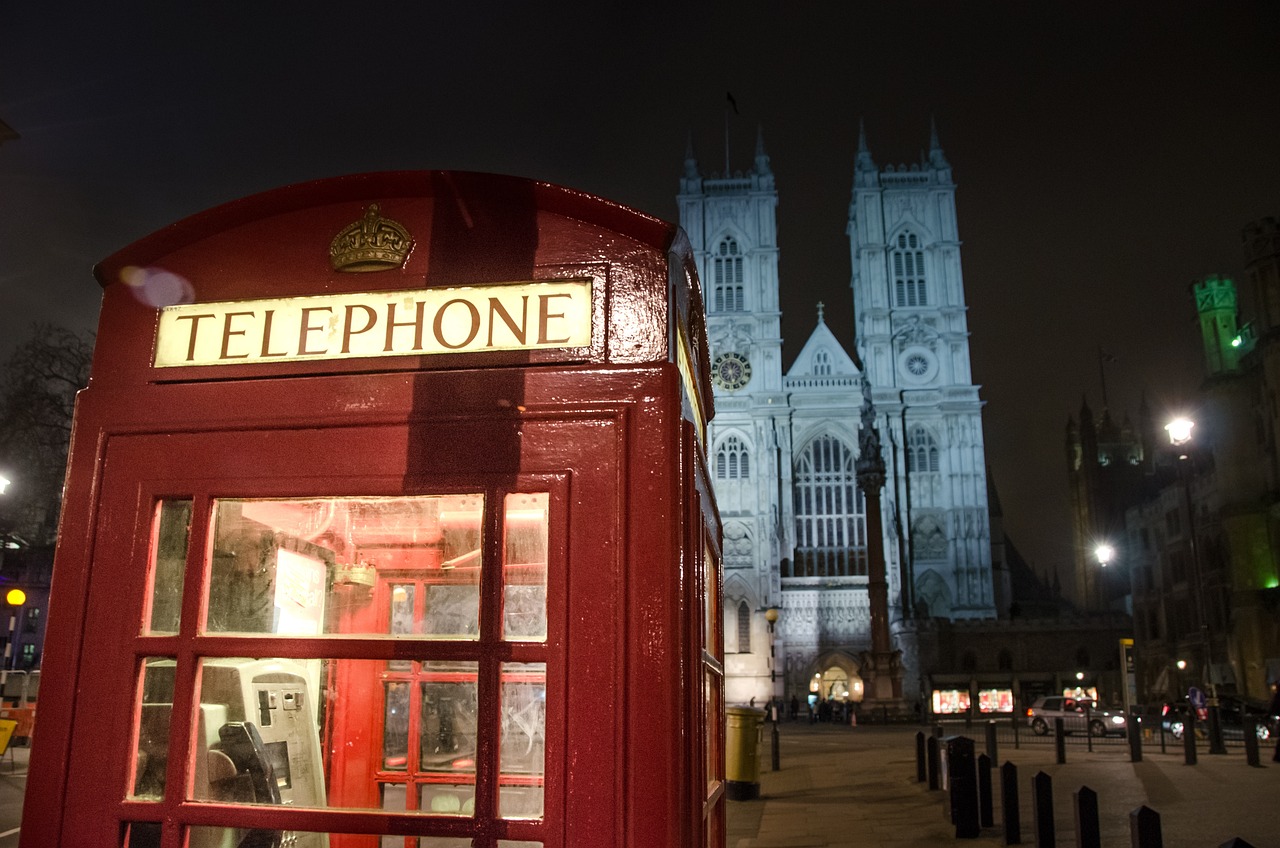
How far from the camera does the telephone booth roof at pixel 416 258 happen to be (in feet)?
5.94

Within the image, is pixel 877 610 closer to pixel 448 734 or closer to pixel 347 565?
pixel 448 734

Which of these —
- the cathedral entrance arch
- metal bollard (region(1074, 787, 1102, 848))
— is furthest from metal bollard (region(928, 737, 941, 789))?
the cathedral entrance arch

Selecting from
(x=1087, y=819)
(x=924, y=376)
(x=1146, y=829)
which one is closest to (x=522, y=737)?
(x=1146, y=829)

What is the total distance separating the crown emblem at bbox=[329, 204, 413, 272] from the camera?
1879mm

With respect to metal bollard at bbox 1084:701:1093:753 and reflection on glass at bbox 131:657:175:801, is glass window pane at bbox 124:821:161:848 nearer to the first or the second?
reflection on glass at bbox 131:657:175:801

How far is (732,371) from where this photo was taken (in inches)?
1868

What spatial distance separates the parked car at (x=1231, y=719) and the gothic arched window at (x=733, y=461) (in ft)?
77.2

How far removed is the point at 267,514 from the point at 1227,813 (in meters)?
8.71

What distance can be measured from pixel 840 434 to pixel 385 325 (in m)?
46.0

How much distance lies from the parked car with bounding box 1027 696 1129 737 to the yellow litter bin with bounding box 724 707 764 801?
11491 millimetres

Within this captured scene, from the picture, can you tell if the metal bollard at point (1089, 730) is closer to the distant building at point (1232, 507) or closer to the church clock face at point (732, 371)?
the distant building at point (1232, 507)

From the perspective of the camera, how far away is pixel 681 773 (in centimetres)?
156

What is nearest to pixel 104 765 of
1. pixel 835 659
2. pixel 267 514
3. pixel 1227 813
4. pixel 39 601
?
pixel 267 514

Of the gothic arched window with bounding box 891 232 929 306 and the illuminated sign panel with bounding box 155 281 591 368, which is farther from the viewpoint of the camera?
the gothic arched window with bounding box 891 232 929 306
